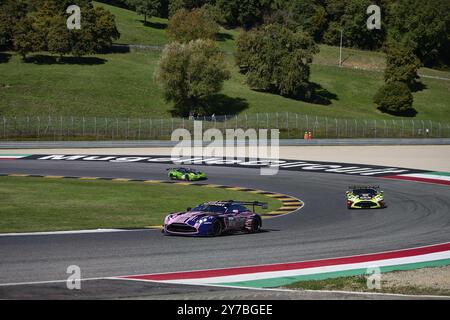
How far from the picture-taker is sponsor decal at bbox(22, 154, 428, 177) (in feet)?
172

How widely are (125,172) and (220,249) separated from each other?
29157mm

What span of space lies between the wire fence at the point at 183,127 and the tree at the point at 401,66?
33.8 meters

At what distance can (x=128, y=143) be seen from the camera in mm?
68938

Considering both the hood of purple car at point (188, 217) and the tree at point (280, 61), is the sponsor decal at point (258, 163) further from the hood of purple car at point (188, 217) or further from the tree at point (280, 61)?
the tree at point (280, 61)

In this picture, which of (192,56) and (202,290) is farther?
(192,56)

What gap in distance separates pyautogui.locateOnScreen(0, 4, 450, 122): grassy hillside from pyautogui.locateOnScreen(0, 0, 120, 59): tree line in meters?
2.11

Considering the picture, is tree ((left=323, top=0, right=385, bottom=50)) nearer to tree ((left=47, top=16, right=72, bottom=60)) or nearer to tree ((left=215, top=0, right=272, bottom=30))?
tree ((left=215, top=0, right=272, bottom=30))

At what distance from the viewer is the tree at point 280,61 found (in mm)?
110938

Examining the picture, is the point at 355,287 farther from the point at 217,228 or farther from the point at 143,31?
the point at 143,31

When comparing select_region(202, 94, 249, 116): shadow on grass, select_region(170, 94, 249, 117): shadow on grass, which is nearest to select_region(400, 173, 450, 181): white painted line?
select_region(170, 94, 249, 117): shadow on grass

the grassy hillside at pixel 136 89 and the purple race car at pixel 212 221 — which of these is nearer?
the purple race car at pixel 212 221

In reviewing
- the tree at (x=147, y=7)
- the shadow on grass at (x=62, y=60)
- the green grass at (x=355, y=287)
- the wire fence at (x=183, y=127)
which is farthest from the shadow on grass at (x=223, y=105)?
the green grass at (x=355, y=287)
